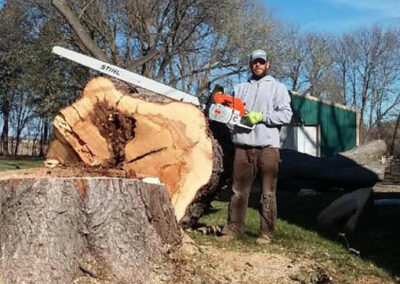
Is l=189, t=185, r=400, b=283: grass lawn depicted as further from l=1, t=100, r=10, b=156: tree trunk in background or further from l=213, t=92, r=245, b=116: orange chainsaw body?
l=1, t=100, r=10, b=156: tree trunk in background

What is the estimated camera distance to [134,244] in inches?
178

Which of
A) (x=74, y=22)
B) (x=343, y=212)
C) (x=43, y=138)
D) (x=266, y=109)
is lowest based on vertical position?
(x=343, y=212)

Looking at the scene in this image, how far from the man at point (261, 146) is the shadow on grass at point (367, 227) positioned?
50cm

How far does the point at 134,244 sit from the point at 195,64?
27.1 m

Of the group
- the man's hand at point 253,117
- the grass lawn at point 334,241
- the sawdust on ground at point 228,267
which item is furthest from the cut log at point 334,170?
the sawdust on ground at point 228,267

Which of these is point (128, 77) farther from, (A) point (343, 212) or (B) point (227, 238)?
(A) point (343, 212)

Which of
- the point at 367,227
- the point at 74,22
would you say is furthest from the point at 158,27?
the point at 367,227

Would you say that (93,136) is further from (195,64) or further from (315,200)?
(195,64)

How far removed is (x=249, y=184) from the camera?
19.7 feet

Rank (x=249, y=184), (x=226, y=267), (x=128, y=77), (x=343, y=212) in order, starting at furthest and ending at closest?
(x=343, y=212)
(x=128, y=77)
(x=249, y=184)
(x=226, y=267)

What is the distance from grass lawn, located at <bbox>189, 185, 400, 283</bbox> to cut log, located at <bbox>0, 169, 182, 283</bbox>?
1423 millimetres

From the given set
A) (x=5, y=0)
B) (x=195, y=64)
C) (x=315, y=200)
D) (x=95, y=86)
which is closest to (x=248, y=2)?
(x=195, y=64)

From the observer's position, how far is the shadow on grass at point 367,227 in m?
5.61

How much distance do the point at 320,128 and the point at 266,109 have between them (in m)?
21.9
